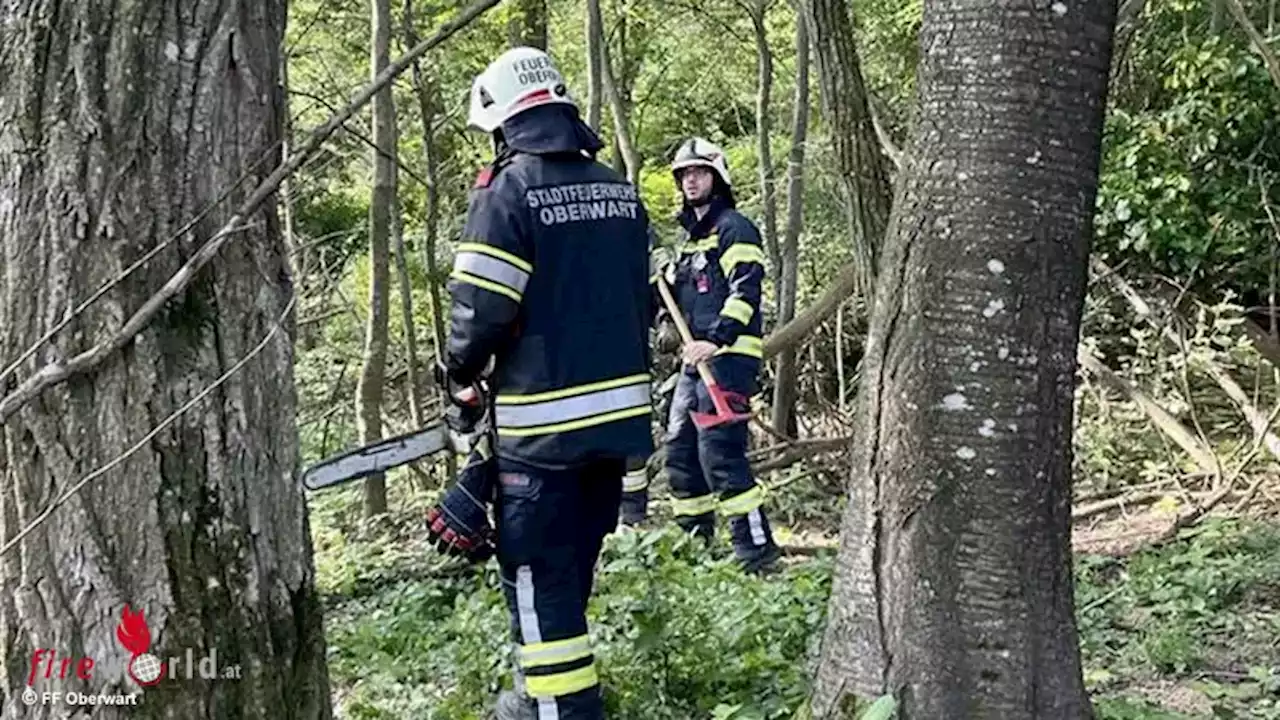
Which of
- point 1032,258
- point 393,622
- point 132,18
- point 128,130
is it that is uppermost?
point 132,18

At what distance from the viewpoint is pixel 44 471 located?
1.96 m

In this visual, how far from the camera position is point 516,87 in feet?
12.5

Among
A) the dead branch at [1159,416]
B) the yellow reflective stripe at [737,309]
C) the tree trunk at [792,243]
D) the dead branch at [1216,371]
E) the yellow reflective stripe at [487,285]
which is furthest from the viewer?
the tree trunk at [792,243]

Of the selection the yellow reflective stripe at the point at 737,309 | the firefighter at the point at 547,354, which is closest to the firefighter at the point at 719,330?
the yellow reflective stripe at the point at 737,309

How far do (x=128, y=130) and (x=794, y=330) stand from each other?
7.17 m

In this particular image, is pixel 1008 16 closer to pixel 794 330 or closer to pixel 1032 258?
pixel 1032 258

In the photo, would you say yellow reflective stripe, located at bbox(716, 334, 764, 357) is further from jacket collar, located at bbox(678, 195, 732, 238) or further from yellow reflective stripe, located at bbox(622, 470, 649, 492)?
yellow reflective stripe, located at bbox(622, 470, 649, 492)

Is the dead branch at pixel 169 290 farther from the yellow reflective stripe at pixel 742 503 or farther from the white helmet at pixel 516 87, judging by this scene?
Answer: the yellow reflective stripe at pixel 742 503

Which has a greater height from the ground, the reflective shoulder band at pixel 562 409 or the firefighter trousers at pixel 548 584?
the reflective shoulder band at pixel 562 409

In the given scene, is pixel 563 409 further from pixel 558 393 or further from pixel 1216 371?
pixel 1216 371

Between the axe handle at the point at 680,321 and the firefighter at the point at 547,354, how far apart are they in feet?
8.14

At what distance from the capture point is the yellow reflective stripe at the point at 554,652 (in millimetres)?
3738

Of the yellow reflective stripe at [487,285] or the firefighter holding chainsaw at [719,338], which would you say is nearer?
the yellow reflective stripe at [487,285]

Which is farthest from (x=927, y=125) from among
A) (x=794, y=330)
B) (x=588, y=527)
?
(x=794, y=330)
